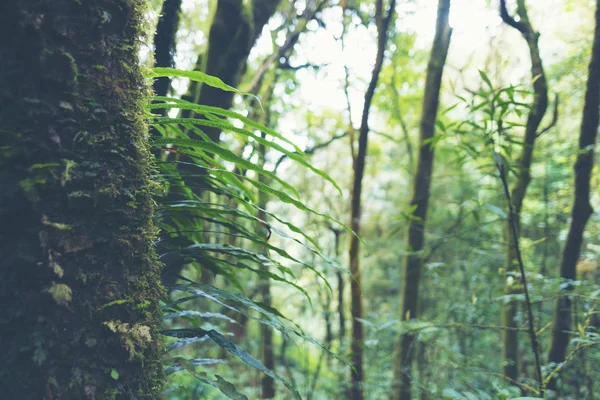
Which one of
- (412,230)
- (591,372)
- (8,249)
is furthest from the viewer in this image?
(412,230)

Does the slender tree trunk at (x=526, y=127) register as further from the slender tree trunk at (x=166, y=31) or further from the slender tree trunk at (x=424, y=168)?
the slender tree trunk at (x=166, y=31)

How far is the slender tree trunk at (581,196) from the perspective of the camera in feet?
7.83

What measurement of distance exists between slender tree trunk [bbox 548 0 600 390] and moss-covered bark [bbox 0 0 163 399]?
2.76 meters

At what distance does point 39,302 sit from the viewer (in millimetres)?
575

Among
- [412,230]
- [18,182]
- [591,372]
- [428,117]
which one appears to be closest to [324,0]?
[428,117]

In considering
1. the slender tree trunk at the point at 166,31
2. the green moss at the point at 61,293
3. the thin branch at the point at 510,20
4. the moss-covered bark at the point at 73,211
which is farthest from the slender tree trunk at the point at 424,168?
the green moss at the point at 61,293

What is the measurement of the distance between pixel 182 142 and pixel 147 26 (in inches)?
11.3

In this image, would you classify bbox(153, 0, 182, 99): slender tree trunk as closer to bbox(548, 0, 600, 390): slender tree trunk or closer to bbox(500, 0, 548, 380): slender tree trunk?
bbox(548, 0, 600, 390): slender tree trunk

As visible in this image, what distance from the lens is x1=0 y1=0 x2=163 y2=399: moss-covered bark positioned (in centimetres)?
57

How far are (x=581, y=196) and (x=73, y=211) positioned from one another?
3019 mm

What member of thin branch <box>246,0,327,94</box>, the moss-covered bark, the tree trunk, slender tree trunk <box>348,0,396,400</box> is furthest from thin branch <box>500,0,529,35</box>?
the moss-covered bark

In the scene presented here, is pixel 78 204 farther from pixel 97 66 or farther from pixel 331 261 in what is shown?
pixel 331 261

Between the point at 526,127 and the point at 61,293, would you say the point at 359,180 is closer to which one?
the point at 526,127

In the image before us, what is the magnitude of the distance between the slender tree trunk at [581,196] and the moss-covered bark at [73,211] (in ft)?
9.05
